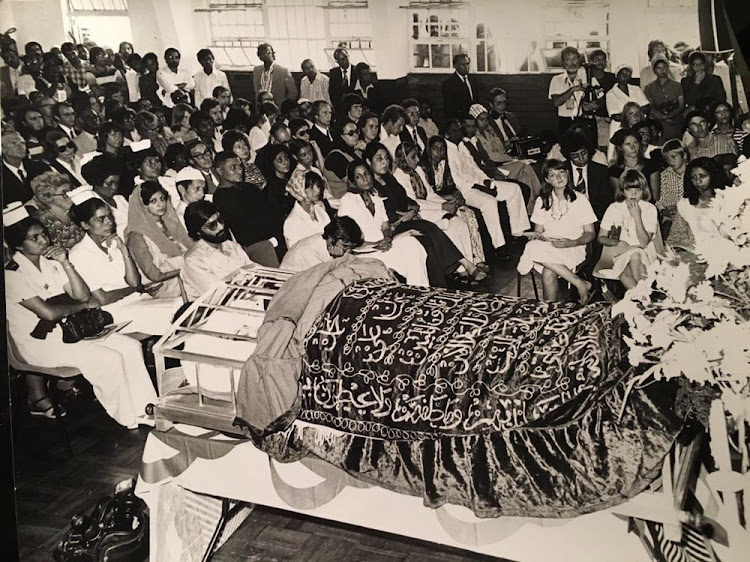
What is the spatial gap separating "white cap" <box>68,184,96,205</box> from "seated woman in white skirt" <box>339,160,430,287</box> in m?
0.98

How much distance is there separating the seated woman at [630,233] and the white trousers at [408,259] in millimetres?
610

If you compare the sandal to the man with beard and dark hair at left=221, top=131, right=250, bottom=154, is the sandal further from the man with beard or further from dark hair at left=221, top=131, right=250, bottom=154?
dark hair at left=221, top=131, right=250, bottom=154

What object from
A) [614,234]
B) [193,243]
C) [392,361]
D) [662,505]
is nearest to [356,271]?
[392,361]

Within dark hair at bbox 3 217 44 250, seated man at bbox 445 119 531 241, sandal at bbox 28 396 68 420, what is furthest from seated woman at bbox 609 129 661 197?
sandal at bbox 28 396 68 420

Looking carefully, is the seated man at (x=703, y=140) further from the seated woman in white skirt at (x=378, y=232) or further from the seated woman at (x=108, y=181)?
the seated woman at (x=108, y=181)

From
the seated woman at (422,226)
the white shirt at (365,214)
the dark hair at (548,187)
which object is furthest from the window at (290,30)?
the dark hair at (548,187)

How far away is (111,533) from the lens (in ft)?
11.0

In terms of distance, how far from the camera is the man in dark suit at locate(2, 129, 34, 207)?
3242mm

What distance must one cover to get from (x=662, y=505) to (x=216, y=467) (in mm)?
1551

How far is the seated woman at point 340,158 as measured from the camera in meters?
3.00

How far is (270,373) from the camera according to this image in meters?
2.95

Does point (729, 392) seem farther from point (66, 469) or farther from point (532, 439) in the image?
point (66, 469)

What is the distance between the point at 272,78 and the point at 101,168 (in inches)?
29.7

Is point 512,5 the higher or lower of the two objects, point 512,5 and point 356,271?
the higher
